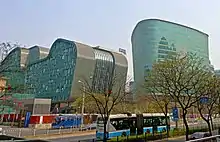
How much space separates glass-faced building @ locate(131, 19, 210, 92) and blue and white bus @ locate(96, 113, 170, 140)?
65.1m

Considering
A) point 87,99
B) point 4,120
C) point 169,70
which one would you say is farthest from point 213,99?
point 4,120

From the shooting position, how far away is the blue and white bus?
24984 millimetres

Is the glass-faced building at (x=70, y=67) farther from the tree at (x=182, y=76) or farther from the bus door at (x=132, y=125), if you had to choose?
the tree at (x=182, y=76)

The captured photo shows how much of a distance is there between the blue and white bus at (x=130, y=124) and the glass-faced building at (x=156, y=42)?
214 ft

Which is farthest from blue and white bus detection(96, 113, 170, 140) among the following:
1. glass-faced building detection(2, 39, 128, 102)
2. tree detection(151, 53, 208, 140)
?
glass-faced building detection(2, 39, 128, 102)

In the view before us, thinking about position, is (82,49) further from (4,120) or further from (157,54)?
(4,120)

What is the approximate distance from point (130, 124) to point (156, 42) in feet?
249

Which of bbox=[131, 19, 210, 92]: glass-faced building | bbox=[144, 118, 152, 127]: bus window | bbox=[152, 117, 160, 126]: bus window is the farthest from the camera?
bbox=[131, 19, 210, 92]: glass-faced building

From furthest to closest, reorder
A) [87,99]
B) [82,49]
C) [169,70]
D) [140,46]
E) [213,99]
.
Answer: [140,46] → [82,49] → [87,99] → [213,99] → [169,70]

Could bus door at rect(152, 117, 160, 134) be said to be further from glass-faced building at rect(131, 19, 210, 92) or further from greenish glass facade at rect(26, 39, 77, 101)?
glass-faced building at rect(131, 19, 210, 92)

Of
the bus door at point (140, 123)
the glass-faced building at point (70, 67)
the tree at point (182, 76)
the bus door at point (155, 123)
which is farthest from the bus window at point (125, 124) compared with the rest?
the glass-faced building at point (70, 67)

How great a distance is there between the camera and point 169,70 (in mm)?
22219

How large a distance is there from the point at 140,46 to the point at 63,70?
107ft

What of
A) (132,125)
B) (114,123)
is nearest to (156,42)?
(132,125)
